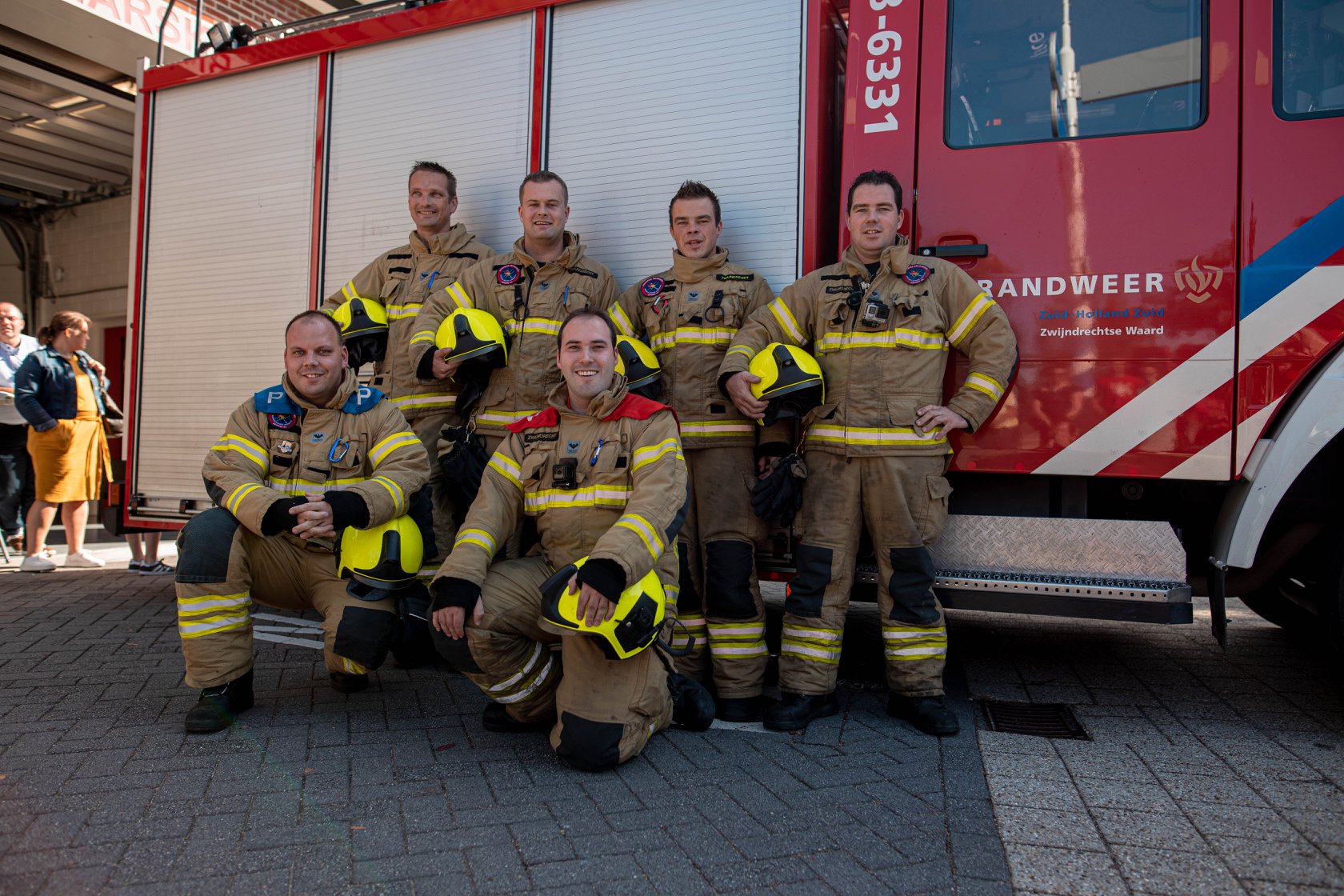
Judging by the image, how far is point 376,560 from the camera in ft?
10.3

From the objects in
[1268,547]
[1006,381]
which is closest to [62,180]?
[1006,381]

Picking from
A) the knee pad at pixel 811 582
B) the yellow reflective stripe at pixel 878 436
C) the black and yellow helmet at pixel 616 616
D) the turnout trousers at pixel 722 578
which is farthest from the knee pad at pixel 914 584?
the black and yellow helmet at pixel 616 616

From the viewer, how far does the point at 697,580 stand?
3.55 m

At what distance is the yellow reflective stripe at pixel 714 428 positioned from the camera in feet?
11.4

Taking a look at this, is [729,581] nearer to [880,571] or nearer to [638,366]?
[880,571]

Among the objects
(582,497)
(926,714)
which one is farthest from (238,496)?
(926,714)

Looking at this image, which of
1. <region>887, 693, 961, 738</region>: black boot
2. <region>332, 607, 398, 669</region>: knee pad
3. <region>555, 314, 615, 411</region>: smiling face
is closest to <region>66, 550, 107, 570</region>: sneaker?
<region>332, 607, 398, 669</region>: knee pad

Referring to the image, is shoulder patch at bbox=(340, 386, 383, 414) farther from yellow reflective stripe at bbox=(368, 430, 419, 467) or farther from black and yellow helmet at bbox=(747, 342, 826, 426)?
black and yellow helmet at bbox=(747, 342, 826, 426)

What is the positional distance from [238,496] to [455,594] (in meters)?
0.97

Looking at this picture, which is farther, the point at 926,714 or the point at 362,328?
the point at 362,328

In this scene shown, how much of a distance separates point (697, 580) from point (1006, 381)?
1.38 meters

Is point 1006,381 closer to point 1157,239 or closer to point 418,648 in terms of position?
point 1157,239

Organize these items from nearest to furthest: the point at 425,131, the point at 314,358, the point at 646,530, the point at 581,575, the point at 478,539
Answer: the point at 581,575 < the point at 646,530 < the point at 478,539 < the point at 314,358 < the point at 425,131

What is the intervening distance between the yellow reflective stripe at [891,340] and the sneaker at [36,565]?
5.88m
